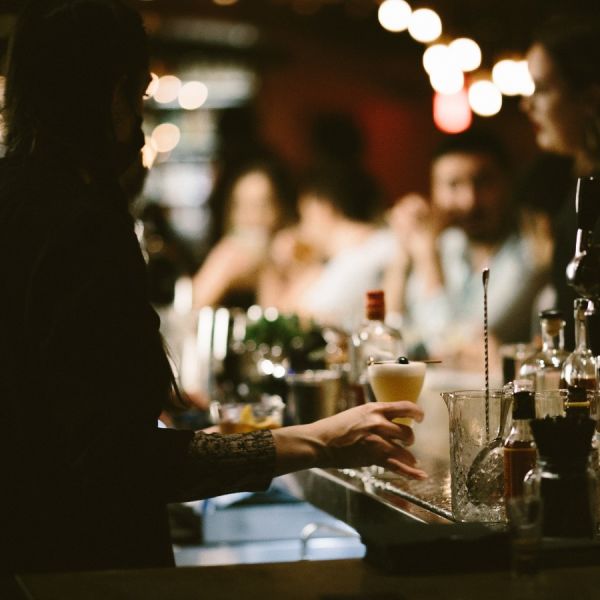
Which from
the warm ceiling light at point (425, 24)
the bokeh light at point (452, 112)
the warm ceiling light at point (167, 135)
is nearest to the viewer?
the warm ceiling light at point (425, 24)

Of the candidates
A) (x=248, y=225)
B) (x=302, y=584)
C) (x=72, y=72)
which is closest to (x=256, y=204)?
(x=248, y=225)

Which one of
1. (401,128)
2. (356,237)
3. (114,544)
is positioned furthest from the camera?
(401,128)

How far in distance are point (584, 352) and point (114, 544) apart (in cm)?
83

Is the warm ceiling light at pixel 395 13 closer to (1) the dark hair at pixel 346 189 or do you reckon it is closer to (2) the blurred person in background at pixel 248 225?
A: (1) the dark hair at pixel 346 189

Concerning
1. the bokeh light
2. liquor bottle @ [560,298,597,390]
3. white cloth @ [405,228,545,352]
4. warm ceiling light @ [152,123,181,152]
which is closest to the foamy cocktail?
liquor bottle @ [560,298,597,390]

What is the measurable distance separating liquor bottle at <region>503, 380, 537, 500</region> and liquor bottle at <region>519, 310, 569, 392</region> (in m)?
0.58

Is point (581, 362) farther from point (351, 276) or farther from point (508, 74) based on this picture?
point (351, 276)

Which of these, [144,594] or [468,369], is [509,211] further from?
[144,594]

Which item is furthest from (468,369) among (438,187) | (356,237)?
(356,237)

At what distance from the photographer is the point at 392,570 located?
1195mm

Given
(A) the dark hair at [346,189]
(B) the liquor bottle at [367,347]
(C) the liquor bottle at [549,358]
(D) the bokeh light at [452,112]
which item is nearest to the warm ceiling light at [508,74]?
(A) the dark hair at [346,189]

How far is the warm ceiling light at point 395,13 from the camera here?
708 centimetres

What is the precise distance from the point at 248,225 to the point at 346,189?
0.86m

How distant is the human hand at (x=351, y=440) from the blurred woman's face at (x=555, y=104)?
2.05 metres
